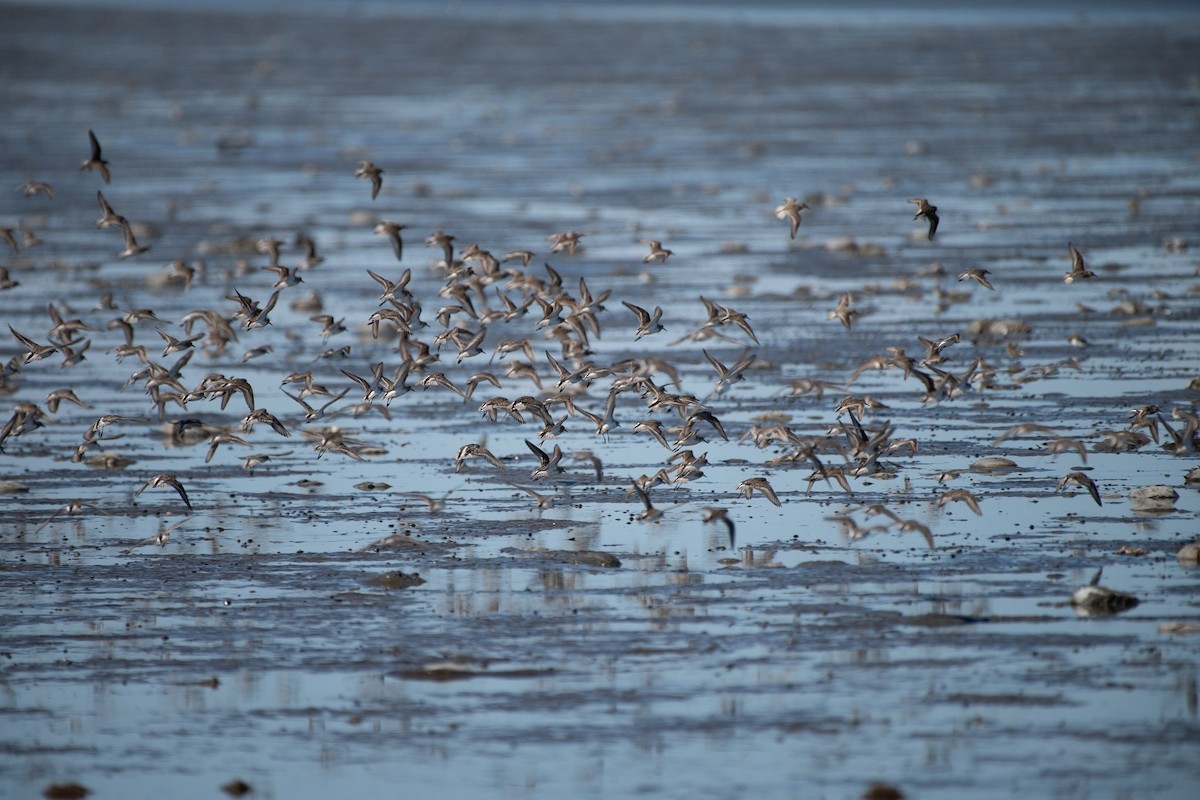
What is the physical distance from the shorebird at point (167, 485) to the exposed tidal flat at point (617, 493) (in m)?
0.12

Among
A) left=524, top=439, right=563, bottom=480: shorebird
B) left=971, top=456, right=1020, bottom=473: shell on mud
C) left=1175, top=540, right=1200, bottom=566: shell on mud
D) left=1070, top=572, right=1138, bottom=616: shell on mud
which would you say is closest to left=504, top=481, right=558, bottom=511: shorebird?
left=524, top=439, right=563, bottom=480: shorebird

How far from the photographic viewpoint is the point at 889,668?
37.1 ft

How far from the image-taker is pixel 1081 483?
15031 millimetres

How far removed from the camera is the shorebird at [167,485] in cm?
1534

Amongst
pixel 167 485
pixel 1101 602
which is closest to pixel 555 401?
pixel 167 485

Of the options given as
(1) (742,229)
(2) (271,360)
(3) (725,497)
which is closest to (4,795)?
(3) (725,497)

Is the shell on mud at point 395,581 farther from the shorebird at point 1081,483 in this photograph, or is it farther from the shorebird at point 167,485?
the shorebird at point 1081,483

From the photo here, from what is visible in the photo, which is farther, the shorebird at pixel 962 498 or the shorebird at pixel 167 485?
the shorebird at pixel 167 485

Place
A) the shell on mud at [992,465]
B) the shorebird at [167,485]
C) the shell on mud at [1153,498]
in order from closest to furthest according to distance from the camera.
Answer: the shell on mud at [1153,498]
the shorebird at [167,485]
the shell on mud at [992,465]

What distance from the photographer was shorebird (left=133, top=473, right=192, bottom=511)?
15.3 metres

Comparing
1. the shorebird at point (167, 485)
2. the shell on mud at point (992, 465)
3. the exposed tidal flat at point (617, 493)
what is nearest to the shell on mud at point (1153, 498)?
the exposed tidal flat at point (617, 493)

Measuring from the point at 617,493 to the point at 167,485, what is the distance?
4046mm

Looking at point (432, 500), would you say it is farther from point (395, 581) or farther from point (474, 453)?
point (395, 581)

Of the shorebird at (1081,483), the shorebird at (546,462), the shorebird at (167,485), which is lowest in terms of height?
the shorebird at (1081,483)
